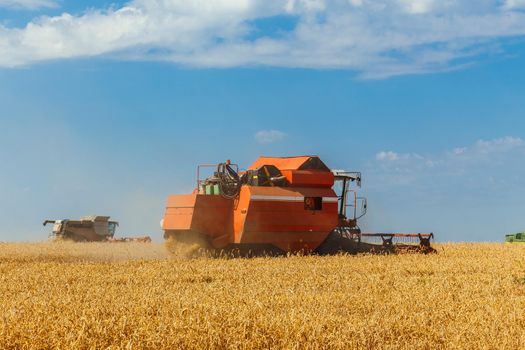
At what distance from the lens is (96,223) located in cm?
4184

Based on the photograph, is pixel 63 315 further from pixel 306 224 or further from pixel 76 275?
pixel 306 224

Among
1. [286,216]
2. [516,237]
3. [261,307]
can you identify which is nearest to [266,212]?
[286,216]

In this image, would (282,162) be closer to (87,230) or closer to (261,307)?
(261,307)

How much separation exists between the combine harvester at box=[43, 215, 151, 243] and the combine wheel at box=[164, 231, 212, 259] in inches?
793

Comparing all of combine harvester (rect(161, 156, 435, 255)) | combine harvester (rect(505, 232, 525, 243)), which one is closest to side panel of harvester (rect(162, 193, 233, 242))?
combine harvester (rect(161, 156, 435, 255))

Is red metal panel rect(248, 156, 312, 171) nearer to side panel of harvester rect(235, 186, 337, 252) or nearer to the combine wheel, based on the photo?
side panel of harvester rect(235, 186, 337, 252)

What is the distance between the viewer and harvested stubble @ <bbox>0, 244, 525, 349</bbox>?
7.05 metres

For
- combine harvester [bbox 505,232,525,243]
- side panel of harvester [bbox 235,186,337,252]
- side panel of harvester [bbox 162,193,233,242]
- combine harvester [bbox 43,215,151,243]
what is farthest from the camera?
combine harvester [bbox 43,215,151,243]

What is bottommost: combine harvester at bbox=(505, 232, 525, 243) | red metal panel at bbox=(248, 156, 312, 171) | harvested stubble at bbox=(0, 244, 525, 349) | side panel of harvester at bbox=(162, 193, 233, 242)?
harvested stubble at bbox=(0, 244, 525, 349)

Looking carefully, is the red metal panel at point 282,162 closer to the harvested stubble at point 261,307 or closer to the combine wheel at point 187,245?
the combine wheel at point 187,245

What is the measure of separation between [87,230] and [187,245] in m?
21.9

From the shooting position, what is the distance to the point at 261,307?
29.3 ft

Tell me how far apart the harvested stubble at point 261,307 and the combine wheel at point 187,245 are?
13.9 feet

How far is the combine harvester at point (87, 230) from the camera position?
40906 millimetres
